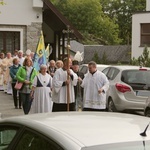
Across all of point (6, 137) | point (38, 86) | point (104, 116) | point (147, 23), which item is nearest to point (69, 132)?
point (104, 116)

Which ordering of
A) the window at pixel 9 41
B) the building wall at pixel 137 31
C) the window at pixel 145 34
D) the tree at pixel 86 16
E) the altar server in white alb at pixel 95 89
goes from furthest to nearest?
1. the tree at pixel 86 16
2. the window at pixel 145 34
3. the building wall at pixel 137 31
4. the window at pixel 9 41
5. the altar server in white alb at pixel 95 89

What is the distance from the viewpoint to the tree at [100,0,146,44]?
261ft

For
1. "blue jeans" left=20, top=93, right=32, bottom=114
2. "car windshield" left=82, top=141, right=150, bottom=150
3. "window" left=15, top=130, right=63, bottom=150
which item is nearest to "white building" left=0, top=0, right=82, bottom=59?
"blue jeans" left=20, top=93, right=32, bottom=114

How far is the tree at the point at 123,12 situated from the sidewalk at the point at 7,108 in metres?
61.5

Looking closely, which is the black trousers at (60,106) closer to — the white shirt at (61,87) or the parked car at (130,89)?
the white shirt at (61,87)

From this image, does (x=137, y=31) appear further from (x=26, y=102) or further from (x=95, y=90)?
(x=95, y=90)

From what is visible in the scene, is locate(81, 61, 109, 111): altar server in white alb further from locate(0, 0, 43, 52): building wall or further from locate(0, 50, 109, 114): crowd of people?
locate(0, 0, 43, 52): building wall

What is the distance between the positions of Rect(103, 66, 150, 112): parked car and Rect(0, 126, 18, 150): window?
9564 millimetres

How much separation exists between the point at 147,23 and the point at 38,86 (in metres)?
30.6

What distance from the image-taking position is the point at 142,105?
14219 millimetres

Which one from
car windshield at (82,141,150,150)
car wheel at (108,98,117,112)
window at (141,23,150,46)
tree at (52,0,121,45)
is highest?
tree at (52,0,121,45)

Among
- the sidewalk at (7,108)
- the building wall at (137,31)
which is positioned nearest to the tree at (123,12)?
the building wall at (137,31)

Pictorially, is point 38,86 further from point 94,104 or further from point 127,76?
point 127,76

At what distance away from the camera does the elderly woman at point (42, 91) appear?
38.0ft
